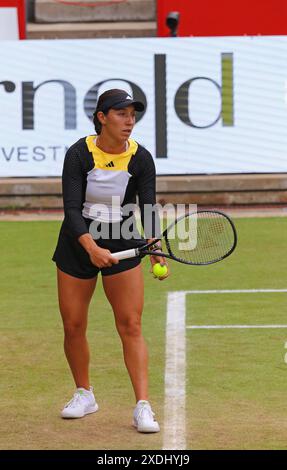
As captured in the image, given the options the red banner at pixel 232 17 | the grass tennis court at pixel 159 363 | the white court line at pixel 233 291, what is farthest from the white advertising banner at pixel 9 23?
the white court line at pixel 233 291

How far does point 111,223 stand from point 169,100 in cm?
1175

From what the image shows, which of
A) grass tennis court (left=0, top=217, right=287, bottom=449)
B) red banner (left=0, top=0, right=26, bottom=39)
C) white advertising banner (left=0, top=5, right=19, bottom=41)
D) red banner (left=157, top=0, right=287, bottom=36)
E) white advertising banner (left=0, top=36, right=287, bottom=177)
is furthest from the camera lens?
red banner (left=0, top=0, right=26, bottom=39)

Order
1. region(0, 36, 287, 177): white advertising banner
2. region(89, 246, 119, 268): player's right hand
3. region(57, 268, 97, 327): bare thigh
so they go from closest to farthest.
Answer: region(89, 246, 119, 268): player's right hand → region(57, 268, 97, 327): bare thigh → region(0, 36, 287, 177): white advertising banner

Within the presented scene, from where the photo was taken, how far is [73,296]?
8.02 m

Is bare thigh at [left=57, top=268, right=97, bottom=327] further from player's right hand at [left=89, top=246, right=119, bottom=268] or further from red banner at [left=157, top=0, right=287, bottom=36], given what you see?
red banner at [left=157, top=0, right=287, bottom=36]

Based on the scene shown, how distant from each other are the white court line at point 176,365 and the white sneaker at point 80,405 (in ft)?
1.60

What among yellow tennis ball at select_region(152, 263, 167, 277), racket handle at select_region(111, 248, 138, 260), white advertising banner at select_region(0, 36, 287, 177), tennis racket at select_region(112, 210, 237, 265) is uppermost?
white advertising banner at select_region(0, 36, 287, 177)

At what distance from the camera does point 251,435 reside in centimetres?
765

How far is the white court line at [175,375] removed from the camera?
7664 mm

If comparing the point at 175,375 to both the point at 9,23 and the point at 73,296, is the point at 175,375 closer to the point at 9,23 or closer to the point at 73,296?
the point at 73,296

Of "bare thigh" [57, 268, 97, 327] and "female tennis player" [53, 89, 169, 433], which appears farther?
"bare thigh" [57, 268, 97, 327]

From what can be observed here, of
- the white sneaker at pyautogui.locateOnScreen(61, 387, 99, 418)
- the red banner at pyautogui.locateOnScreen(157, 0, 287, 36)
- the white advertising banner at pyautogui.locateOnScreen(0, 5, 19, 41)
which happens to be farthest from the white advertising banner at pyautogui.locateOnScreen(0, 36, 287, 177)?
the white sneaker at pyautogui.locateOnScreen(61, 387, 99, 418)

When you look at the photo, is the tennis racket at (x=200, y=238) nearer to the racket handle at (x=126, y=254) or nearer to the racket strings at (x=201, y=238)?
the racket strings at (x=201, y=238)

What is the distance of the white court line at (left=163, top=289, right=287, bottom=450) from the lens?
7707mm
